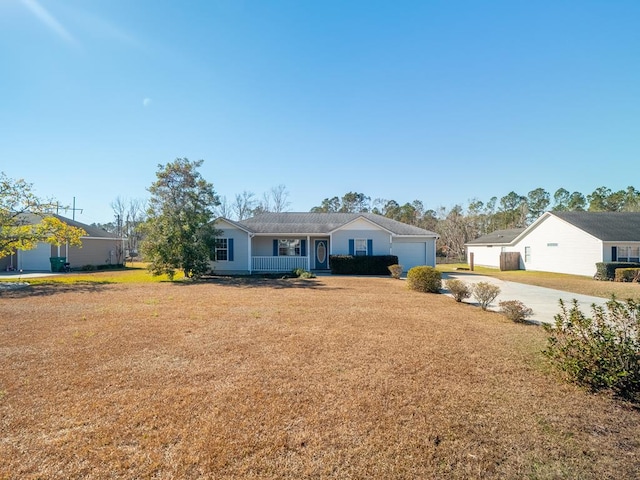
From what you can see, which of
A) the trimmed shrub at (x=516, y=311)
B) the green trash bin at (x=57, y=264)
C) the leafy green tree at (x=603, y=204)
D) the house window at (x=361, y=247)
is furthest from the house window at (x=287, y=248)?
the leafy green tree at (x=603, y=204)

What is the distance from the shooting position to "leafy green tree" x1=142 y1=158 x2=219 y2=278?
16.7 m

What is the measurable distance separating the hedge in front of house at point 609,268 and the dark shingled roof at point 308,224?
1001cm

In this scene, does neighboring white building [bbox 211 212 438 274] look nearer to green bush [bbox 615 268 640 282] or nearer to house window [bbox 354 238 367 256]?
house window [bbox 354 238 367 256]

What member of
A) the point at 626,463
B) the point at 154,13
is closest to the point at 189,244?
the point at 154,13

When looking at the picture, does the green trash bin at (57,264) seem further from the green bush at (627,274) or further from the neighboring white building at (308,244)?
the green bush at (627,274)

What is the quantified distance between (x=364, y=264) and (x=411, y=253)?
4.27 m

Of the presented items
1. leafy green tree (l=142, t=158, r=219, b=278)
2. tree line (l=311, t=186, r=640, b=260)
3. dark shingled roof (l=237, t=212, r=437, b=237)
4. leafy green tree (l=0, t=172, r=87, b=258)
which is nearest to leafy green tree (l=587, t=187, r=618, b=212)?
tree line (l=311, t=186, r=640, b=260)

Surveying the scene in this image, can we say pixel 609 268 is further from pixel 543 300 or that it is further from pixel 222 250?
pixel 222 250

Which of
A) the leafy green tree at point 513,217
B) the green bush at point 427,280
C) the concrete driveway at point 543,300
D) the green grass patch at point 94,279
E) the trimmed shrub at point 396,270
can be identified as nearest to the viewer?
the concrete driveway at point 543,300

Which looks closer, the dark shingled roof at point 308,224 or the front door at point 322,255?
the dark shingled roof at point 308,224

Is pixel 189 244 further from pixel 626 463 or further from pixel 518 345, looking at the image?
pixel 626 463

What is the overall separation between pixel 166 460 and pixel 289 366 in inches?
92.3

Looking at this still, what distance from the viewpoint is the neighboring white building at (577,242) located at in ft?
67.7

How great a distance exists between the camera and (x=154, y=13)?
10336 millimetres
